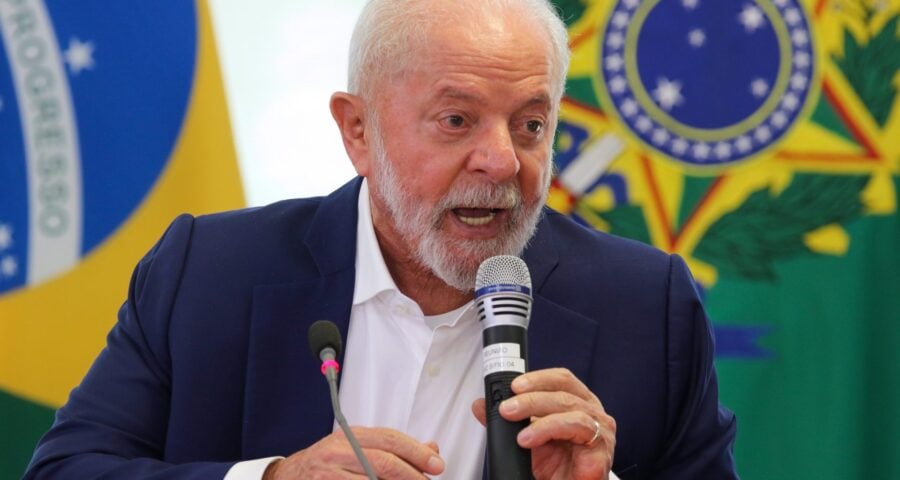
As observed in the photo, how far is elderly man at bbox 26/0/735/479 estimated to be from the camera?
2191mm

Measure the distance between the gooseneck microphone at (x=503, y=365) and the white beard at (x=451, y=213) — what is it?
450 mm

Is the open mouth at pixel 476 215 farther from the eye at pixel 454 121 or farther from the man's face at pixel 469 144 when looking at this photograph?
the eye at pixel 454 121

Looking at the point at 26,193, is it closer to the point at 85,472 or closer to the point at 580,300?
the point at 85,472

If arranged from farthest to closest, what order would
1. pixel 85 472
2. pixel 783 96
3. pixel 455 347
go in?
pixel 783 96
pixel 455 347
pixel 85 472

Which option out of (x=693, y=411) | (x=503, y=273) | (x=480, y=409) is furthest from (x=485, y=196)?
(x=693, y=411)

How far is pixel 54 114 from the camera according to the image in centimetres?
372

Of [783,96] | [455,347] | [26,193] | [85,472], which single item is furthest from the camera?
[783,96]

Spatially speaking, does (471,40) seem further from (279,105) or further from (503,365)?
(279,105)

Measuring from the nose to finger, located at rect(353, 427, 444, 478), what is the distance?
0.57 metres

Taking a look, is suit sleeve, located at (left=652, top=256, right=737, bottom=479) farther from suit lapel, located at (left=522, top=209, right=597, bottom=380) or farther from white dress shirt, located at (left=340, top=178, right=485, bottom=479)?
white dress shirt, located at (left=340, top=178, right=485, bottom=479)

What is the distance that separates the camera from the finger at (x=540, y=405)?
1.67m

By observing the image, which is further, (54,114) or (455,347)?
(54,114)

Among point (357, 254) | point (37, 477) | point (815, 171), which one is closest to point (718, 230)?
point (815, 171)

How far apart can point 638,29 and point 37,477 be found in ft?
8.54
